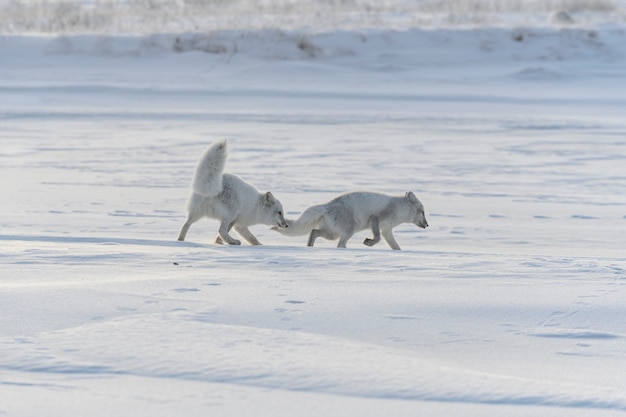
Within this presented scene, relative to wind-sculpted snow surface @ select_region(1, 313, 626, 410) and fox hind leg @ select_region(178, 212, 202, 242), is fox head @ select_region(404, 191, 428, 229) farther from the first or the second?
wind-sculpted snow surface @ select_region(1, 313, 626, 410)

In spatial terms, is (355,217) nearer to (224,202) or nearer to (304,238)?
(304,238)

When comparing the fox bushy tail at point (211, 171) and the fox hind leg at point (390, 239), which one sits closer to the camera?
the fox bushy tail at point (211, 171)

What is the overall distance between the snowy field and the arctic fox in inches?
16.8

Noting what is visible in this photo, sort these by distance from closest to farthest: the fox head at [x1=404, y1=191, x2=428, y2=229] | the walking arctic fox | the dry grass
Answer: the walking arctic fox
the fox head at [x1=404, y1=191, x2=428, y2=229]
the dry grass

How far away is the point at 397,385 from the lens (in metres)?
4.40

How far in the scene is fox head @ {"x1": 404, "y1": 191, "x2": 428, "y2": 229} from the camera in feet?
34.1

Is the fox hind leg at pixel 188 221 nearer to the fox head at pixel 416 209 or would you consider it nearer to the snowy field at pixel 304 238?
the snowy field at pixel 304 238

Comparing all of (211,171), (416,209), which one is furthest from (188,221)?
(416,209)

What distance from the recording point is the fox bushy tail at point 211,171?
29.9 feet

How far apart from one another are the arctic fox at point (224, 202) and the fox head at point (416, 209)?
1.17 meters

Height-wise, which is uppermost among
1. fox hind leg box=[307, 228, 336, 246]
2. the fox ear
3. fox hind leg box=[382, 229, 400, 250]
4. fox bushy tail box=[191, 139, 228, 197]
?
fox bushy tail box=[191, 139, 228, 197]

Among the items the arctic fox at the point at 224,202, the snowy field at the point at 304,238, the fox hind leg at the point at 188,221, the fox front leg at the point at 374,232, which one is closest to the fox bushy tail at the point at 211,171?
the arctic fox at the point at 224,202

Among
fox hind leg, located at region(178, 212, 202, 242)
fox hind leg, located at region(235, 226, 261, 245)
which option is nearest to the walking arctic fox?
fox hind leg, located at region(235, 226, 261, 245)

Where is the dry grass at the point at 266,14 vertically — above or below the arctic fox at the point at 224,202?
above
